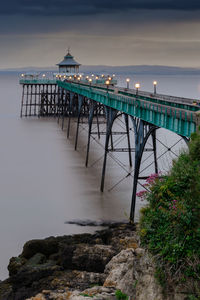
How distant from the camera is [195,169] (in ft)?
44.9

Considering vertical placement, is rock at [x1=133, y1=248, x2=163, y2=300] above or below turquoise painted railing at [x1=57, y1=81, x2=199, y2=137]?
below

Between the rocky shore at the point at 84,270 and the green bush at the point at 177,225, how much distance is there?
494 millimetres

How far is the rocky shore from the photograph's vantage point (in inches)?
516

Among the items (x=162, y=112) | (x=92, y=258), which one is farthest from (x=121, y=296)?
(x=162, y=112)

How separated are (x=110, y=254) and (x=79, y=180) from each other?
733 inches

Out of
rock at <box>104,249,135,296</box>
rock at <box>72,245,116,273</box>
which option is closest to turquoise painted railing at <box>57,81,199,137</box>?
rock at <box>72,245,116,273</box>

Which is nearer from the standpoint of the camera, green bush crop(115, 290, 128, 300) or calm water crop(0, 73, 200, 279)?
green bush crop(115, 290, 128, 300)

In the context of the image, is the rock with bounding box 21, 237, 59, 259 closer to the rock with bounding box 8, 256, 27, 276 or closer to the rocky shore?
the rocky shore

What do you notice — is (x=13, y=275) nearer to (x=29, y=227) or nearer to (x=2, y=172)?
(x=29, y=227)

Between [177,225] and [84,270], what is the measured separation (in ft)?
21.3

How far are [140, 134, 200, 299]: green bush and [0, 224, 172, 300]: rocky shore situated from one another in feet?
1.62

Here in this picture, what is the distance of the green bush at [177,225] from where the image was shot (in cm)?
Answer: 1190

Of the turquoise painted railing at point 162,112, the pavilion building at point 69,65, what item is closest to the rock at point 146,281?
the turquoise painted railing at point 162,112

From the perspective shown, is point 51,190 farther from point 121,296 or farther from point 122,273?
point 121,296
